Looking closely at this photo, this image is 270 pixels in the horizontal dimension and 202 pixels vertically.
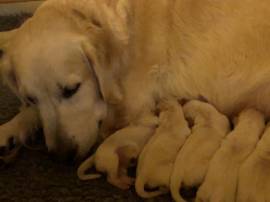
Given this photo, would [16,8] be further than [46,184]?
Yes

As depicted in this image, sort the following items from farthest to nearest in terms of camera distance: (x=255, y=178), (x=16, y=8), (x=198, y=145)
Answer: (x=16, y=8) → (x=198, y=145) → (x=255, y=178)

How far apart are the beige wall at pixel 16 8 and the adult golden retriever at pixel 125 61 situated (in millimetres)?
1298

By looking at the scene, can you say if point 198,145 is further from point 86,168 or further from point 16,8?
point 16,8

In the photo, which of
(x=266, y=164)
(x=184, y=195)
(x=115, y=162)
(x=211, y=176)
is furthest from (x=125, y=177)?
(x=266, y=164)

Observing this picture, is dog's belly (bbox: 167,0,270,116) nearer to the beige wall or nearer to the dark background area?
the dark background area

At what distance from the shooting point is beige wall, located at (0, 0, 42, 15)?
10.00ft

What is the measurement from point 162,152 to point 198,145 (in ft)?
0.37

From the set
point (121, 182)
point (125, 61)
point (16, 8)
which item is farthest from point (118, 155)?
point (16, 8)

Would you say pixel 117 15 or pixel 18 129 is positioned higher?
pixel 117 15

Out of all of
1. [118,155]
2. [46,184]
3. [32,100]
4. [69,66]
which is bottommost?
[46,184]

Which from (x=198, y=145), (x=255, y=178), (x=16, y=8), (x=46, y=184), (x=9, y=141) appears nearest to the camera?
(x=255, y=178)

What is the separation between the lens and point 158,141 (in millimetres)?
1592

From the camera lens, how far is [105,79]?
5.55ft

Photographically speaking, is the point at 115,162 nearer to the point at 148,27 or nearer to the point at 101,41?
the point at 101,41
